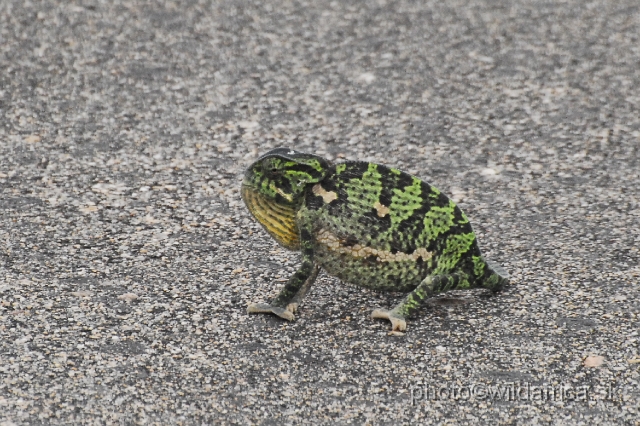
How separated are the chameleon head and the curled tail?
892mm

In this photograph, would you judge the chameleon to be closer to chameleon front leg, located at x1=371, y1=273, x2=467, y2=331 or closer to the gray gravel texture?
chameleon front leg, located at x1=371, y1=273, x2=467, y2=331

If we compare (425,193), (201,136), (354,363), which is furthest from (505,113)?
(354,363)

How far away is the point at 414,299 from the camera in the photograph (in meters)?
4.31

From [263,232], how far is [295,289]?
1.01 meters

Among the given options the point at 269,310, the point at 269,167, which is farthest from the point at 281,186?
the point at 269,310

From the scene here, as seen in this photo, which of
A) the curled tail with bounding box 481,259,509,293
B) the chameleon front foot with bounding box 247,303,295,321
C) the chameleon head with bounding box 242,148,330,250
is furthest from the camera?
the curled tail with bounding box 481,259,509,293

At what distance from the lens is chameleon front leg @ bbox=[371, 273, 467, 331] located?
4.29 metres

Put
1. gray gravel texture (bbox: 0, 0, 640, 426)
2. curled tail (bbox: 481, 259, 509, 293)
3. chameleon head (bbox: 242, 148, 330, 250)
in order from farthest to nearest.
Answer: curled tail (bbox: 481, 259, 509, 293) → chameleon head (bbox: 242, 148, 330, 250) → gray gravel texture (bbox: 0, 0, 640, 426)

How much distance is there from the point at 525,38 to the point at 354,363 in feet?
15.3

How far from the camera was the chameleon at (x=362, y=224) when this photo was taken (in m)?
4.25

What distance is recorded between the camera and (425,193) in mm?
4320

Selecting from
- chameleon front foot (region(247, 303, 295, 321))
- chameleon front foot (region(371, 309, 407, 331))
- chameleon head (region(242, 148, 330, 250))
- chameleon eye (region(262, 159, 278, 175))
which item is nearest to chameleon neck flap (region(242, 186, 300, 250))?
chameleon head (region(242, 148, 330, 250))

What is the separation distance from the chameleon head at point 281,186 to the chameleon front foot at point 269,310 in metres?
0.31

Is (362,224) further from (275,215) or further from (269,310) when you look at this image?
(269,310)
